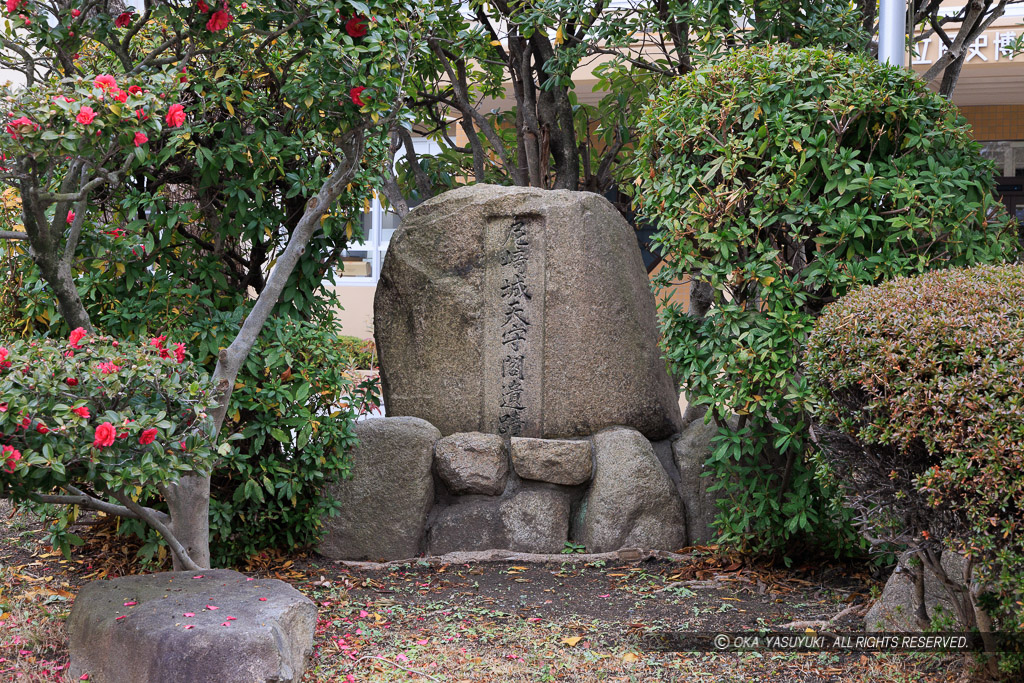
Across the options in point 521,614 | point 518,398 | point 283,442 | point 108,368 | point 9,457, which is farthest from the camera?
point 518,398

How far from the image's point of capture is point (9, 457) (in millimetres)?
3146

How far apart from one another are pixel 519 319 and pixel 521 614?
203 cm

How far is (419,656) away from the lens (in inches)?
155

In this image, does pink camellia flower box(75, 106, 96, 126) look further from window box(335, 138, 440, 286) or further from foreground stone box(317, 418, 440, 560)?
window box(335, 138, 440, 286)

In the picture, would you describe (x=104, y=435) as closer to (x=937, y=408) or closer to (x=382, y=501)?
(x=382, y=501)

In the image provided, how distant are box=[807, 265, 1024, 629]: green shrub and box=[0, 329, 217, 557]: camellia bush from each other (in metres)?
2.66

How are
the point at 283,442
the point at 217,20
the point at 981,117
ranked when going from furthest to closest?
the point at 981,117 < the point at 283,442 < the point at 217,20

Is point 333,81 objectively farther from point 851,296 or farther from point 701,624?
point 701,624

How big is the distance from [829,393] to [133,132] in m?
3.00

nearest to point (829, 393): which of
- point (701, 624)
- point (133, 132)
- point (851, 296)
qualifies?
point (851, 296)

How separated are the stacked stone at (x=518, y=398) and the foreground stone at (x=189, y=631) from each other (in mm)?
1714

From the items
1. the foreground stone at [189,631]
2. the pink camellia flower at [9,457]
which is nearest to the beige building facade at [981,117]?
the foreground stone at [189,631]

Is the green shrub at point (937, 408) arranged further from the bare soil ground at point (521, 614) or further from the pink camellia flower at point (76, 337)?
the pink camellia flower at point (76, 337)

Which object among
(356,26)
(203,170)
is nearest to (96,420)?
(203,170)
